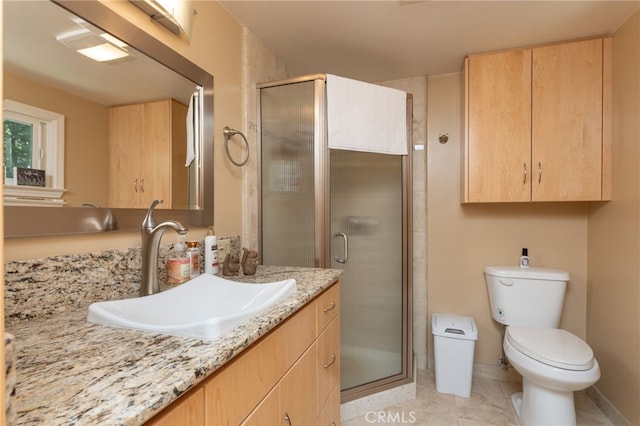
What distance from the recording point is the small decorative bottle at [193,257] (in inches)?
49.7

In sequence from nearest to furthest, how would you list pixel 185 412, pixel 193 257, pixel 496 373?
pixel 185 412, pixel 193 257, pixel 496 373

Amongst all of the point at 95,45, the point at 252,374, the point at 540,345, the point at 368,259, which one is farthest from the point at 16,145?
the point at 540,345

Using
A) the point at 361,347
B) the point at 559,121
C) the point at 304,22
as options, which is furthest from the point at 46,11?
the point at 559,121

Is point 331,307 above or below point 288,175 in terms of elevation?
below

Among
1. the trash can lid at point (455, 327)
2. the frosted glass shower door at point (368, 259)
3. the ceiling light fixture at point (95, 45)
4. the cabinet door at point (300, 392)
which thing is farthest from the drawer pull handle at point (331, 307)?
the ceiling light fixture at point (95, 45)

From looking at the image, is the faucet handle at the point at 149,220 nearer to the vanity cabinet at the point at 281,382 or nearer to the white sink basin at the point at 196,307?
the white sink basin at the point at 196,307

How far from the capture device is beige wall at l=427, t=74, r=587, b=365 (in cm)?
213

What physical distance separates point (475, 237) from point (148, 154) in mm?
2161

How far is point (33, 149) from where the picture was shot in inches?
32.5

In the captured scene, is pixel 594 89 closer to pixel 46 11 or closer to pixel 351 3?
pixel 351 3

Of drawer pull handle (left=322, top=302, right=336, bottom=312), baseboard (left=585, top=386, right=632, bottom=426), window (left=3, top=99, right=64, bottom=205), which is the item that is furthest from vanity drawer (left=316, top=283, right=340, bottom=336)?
baseboard (left=585, top=386, right=632, bottom=426)

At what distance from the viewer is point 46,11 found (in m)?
0.86

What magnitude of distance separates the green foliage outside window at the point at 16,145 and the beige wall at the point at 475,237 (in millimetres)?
2255

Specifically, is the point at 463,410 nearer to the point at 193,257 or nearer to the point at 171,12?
the point at 193,257
